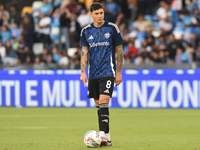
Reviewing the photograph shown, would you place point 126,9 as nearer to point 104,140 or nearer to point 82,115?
point 82,115

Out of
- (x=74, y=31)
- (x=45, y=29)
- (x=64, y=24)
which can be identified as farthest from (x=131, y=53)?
(x=45, y=29)

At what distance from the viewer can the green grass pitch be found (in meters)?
8.58

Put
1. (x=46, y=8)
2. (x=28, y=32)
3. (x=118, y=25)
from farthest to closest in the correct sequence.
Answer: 1. (x=46, y=8)
2. (x=28, y=32)
3. (x=118, y=25)

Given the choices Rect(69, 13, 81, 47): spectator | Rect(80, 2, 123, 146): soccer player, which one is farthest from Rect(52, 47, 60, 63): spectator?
Rect(80, 2, 123, 146): soccer player

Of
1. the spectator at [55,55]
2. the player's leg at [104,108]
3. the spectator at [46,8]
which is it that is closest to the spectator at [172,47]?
the spectator at [55,55]

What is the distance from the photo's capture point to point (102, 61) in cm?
845

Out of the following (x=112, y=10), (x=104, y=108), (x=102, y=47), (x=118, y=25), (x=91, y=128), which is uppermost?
(x=112, y=10)

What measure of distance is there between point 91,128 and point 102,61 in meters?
3.43

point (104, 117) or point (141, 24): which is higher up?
point (141, 24)

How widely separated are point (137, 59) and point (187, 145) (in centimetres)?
1051

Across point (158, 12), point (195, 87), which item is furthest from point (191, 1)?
point (195, 87)

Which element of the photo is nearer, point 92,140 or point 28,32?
point 92,140

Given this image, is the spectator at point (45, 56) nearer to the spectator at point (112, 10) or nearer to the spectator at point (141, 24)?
the spectator at point (112, 10)

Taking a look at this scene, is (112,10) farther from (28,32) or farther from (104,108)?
(104,108)
